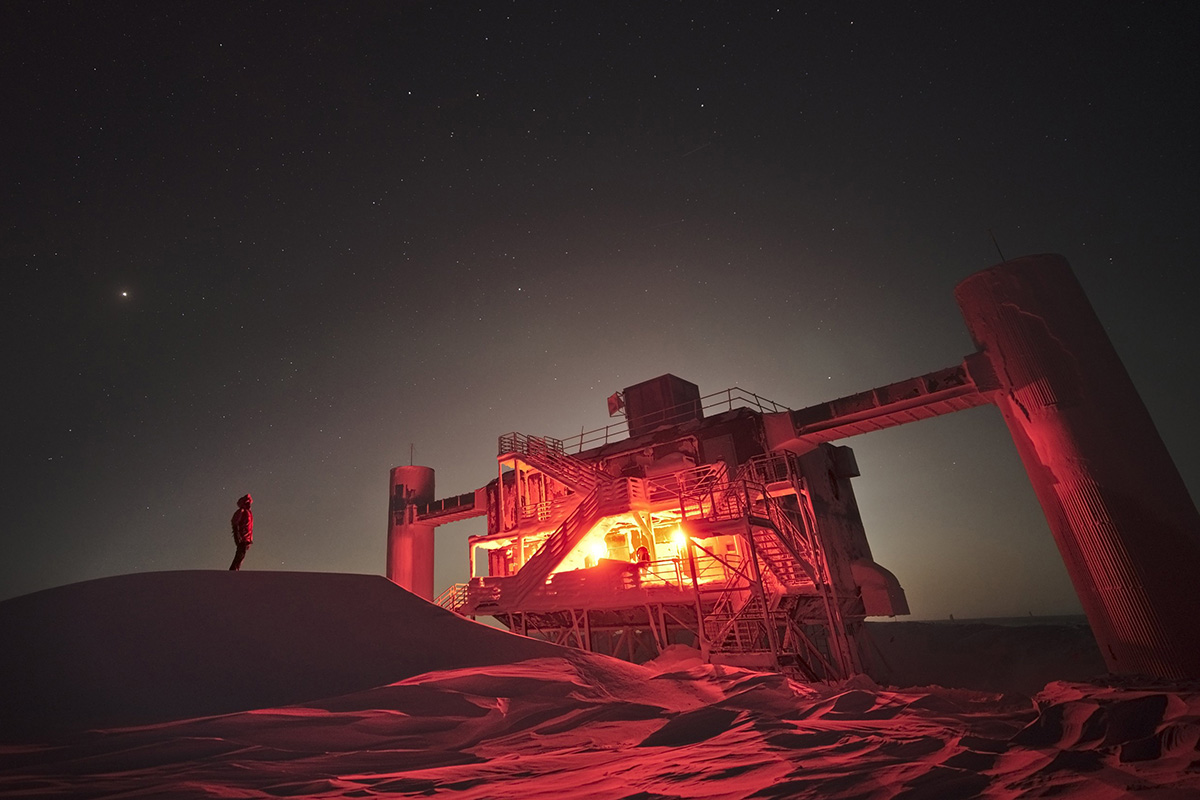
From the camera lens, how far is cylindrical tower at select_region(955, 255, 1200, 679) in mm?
12352

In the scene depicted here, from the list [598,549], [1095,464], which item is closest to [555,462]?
[598,549]

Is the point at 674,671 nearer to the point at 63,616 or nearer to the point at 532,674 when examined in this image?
the point at 532,674

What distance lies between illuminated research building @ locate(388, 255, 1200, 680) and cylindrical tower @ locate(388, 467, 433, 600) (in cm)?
27

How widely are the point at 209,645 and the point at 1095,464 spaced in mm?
18521

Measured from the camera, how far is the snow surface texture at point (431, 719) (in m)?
3.55

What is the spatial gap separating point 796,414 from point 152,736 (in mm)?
20564

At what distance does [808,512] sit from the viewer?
22188 mm

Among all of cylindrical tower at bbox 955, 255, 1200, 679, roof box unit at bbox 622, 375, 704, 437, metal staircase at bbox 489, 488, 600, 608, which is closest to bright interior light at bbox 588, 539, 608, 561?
metal staircase at bbox 489, 488, 600, 608

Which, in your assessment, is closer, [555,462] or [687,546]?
[687,546]

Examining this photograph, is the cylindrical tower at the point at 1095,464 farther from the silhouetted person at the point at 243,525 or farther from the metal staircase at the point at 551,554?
the silhouetted person at the point at 243,525

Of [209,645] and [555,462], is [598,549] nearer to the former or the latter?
[555,462]

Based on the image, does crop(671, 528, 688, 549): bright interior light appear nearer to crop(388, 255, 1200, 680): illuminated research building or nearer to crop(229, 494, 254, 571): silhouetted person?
crop(388, 255, 1200, 680): illuminated research building

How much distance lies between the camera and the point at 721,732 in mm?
5258

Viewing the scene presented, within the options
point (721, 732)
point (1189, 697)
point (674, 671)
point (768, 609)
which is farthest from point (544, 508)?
point (1189, 697)
